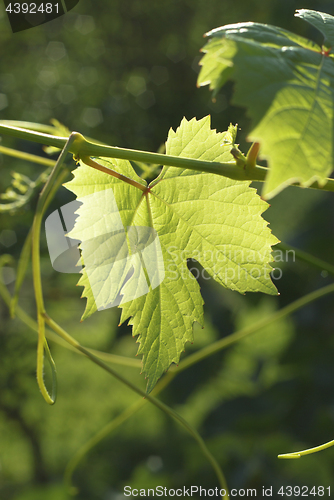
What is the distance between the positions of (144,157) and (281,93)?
10 cm

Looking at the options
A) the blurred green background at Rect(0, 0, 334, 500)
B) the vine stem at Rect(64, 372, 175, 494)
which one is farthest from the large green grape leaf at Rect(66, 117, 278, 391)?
the blurred green background at Rect(0, 0, 334, 500)

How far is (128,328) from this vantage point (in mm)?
1616

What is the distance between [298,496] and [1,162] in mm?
2029

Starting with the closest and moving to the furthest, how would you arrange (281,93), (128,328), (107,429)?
(281,93)
(107,429)
(128,328)

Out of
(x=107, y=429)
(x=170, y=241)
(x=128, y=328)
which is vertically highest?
(x=170, y=241)

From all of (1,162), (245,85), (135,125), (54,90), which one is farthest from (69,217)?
(54,90)

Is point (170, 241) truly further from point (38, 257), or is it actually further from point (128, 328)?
point (128, 328)

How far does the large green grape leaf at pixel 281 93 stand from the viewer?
8.5 inches

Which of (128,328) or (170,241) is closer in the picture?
(170,241)

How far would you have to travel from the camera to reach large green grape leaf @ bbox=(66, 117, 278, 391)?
37 cm

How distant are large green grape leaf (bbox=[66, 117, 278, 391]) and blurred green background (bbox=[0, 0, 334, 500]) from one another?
418 millimetres

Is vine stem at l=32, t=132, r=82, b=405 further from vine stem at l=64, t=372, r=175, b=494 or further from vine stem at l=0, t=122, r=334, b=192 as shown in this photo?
vine stem at l=64, t=372, r=175, b=494

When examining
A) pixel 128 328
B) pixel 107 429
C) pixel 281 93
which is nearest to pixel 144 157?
pixel 281 93

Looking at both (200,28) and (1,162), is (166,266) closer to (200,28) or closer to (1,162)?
(1,162)
